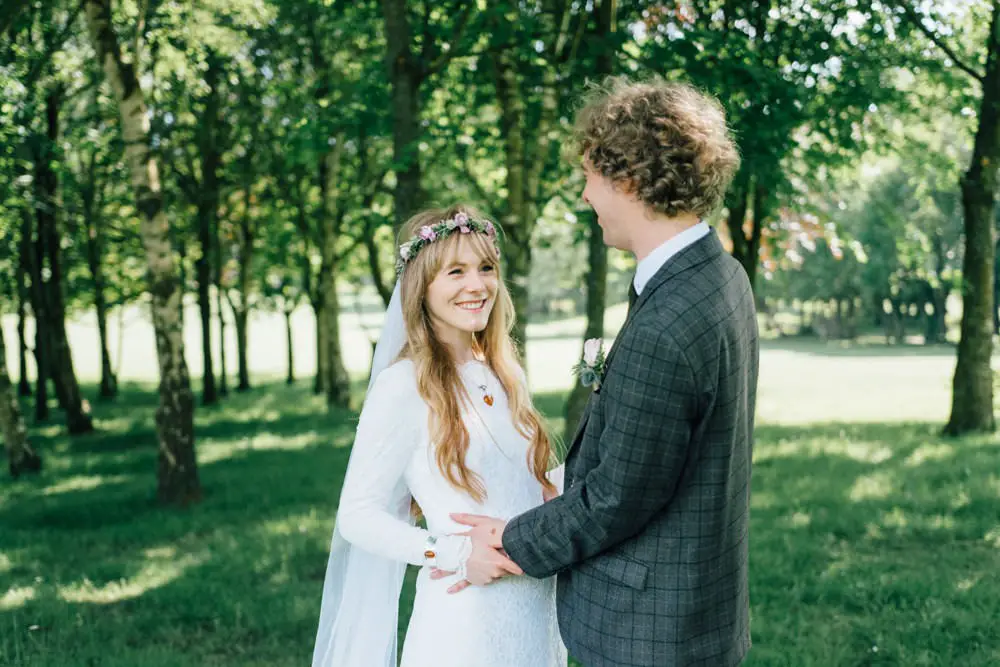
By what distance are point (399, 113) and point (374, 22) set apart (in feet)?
16.8

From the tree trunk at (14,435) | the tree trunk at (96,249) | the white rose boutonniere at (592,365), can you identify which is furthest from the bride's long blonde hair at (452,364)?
the tree trunk at (96,249)

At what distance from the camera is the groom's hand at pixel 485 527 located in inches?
104

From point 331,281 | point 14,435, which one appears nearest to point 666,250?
point 14,435

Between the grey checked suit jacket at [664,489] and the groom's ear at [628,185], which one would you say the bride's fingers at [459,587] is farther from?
the groom's ear at [628,185]

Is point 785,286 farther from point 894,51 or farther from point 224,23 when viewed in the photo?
point 224,23

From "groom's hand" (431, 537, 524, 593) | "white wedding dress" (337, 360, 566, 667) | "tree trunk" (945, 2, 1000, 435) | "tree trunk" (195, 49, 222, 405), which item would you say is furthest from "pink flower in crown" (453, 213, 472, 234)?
"tree trunk" (195, 49, 222, 405)

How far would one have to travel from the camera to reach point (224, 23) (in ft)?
42.7

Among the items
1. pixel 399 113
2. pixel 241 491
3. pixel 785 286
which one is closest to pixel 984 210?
pixel 785 286

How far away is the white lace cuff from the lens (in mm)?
2799

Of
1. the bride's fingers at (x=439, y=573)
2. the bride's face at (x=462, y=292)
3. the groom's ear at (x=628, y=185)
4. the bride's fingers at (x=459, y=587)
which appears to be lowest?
the bride's fingers at (x=459, y=587)

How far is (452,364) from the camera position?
3104 mm

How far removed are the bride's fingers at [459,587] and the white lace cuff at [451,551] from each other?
5 cm

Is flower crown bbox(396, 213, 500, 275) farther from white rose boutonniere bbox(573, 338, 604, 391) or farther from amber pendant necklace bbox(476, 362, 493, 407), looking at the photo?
white rose boutonniere bbox(573, 338, 604, 391)

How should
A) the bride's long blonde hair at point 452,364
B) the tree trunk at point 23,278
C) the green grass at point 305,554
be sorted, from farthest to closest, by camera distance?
the tree trunk at point 23,278
the green grass at point 305,554
the bride's long blonde hair at point 452,364
